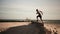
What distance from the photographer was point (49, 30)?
7.39 ft

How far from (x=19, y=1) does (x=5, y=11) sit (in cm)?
27

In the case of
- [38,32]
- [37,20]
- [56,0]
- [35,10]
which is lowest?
[38,32]

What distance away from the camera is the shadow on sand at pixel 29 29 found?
2.25 meters

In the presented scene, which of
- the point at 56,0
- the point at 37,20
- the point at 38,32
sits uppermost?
the point at 56,0

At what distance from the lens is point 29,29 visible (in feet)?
7.48

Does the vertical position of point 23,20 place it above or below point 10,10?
below

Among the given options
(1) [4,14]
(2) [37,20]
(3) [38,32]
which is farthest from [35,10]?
(1) [4,14]

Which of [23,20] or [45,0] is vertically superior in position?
[45,0]

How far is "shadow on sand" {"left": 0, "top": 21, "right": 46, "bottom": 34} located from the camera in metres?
2.25

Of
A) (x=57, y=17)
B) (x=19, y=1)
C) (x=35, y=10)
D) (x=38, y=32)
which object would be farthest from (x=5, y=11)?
(x=57, y=17)

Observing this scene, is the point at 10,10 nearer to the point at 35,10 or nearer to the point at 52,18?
the point at 35,10

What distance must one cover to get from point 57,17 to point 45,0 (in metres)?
0.33

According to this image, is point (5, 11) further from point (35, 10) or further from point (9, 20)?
point (35, 10)

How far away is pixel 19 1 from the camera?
233 centimetres
